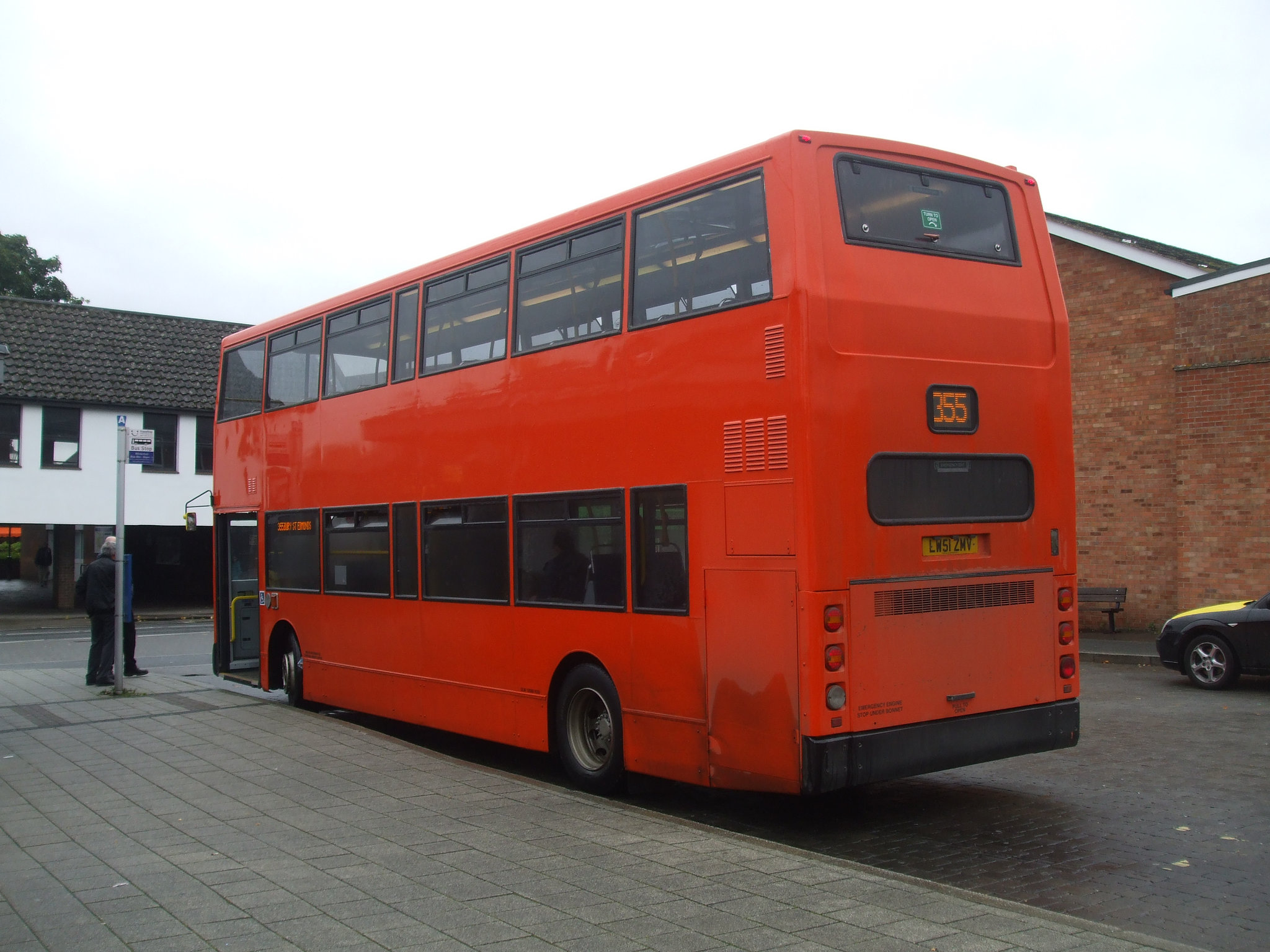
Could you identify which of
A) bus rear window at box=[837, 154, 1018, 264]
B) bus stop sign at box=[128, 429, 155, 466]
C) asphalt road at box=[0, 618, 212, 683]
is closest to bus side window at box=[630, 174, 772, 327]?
bus rear window at box=[837, 154, 1018, 264]

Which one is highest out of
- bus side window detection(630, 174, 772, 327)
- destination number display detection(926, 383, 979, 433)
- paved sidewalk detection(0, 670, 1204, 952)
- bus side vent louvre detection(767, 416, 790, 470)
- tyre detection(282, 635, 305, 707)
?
bus side window detection(630, 174, 772, 327)

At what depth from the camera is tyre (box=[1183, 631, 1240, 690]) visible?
46.2 ft

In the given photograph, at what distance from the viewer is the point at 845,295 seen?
709cm

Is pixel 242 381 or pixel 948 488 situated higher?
pixel 242 381

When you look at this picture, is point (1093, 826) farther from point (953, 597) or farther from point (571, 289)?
point (571, 289)

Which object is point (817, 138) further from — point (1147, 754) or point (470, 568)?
point (1147, 754)

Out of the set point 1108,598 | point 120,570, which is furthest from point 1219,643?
point 120,570

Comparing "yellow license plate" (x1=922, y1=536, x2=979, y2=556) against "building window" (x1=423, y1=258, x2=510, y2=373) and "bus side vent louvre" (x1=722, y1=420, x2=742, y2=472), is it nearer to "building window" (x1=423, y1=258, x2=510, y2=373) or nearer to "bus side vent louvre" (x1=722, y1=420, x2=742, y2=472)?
"bus side vent louvre" (x1=722, y1=420, x2=742, y2=472)

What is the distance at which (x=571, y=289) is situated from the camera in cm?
904

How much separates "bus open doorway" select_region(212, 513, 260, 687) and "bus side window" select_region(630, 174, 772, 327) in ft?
28.3

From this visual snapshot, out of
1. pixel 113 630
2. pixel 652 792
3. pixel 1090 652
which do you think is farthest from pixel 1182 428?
pixel 113 630

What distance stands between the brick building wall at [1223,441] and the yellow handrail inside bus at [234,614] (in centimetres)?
1431

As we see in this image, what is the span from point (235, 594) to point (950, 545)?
1079cm

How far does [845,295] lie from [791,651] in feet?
7.16
